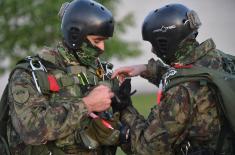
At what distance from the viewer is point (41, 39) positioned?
16.6m

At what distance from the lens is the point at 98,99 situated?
5.08 metres

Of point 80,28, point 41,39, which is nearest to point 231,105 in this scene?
point 80,28

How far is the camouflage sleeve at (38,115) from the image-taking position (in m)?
4.95

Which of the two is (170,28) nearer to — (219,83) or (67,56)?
(219,83)

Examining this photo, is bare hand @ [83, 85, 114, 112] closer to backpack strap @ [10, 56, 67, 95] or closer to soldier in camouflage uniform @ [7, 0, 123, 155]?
soldier in camouflage uniform @ [7, 0, 123, 155]

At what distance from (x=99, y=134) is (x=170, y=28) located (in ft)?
3.49

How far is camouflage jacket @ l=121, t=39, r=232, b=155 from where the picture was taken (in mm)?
4859

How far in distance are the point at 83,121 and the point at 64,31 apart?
84 cm

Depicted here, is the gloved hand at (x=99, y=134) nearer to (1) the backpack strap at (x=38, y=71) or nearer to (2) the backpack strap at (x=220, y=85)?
(1) the backpack strap at (x=38, y=71)

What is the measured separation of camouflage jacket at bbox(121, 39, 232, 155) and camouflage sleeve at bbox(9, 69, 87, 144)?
1.78 feet

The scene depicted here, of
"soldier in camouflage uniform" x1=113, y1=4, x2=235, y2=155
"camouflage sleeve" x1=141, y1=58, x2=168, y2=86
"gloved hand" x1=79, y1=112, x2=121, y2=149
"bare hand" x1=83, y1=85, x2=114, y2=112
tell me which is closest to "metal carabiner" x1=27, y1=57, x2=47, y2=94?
"bare hand" x1=83, y1=85, x2=114, y2=112

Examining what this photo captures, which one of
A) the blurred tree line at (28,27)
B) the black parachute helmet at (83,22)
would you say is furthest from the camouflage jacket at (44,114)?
the blurred tree line at (28,27)

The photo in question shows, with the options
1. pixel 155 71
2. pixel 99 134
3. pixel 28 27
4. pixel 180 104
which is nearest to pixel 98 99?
pixel 99 134

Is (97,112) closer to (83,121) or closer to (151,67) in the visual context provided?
(83,121)
